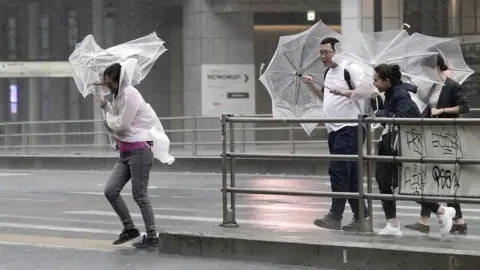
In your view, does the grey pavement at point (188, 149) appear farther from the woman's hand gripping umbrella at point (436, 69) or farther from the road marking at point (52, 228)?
the woman's hand gripping umbrella at point (436, 69)

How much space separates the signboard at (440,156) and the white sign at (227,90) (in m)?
18.3

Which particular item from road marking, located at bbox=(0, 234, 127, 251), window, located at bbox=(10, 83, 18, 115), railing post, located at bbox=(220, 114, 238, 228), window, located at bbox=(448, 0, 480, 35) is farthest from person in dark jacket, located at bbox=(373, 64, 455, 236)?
window, located at bbox=(10, 83, 18, 115)

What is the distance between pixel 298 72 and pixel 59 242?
3.25 meters

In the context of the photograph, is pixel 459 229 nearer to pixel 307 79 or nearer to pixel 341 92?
pixel 341 92

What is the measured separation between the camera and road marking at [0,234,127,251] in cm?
860

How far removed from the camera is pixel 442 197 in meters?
7.37

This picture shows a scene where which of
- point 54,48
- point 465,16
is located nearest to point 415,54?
point 465,16

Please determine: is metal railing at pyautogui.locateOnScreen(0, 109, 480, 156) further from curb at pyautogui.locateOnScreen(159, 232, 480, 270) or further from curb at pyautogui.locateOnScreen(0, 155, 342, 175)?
curb at pyautogui.locateOnScreen(159, 232, 480, 270)

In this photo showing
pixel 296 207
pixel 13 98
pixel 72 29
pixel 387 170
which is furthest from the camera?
pixel 13 98

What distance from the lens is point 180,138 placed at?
23.6 m

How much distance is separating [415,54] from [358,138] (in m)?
1.53

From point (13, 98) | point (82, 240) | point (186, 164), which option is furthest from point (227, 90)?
point (82, 240)

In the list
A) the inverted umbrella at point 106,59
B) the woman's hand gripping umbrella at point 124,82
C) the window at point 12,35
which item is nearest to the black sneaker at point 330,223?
the woman's hand gripping umbrella at point 124,82

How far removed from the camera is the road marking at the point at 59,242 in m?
8.60
